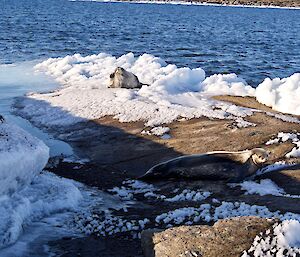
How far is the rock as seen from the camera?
6.00 meters

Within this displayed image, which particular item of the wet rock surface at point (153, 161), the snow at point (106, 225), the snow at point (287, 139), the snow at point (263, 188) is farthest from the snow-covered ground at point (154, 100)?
the snow at point (106, 225)

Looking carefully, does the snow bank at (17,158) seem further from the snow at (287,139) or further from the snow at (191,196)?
the snow at (287,139)

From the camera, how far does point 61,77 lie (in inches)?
861

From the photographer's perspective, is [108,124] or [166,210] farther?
[108,124]

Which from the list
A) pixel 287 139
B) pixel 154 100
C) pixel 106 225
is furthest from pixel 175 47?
pixel 106 225

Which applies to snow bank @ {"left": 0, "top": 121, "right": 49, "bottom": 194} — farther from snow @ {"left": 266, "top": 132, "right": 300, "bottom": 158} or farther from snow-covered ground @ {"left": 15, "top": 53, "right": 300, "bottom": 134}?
snow @ {"left": 266, "top": 132, "right": 300, "bottom": 158}

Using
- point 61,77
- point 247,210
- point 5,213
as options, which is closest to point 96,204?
point 5,213

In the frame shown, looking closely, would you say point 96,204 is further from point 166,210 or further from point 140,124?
point 140,124

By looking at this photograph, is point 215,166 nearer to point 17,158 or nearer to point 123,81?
point 17,158

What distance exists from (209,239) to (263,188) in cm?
369

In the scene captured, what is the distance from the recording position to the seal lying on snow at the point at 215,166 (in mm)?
10164

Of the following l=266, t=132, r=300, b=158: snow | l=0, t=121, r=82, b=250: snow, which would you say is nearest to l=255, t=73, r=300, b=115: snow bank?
l=266, t=132, r=300, b=158: snow

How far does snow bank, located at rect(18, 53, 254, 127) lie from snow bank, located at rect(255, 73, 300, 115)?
77 cm

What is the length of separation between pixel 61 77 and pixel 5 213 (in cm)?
1474
